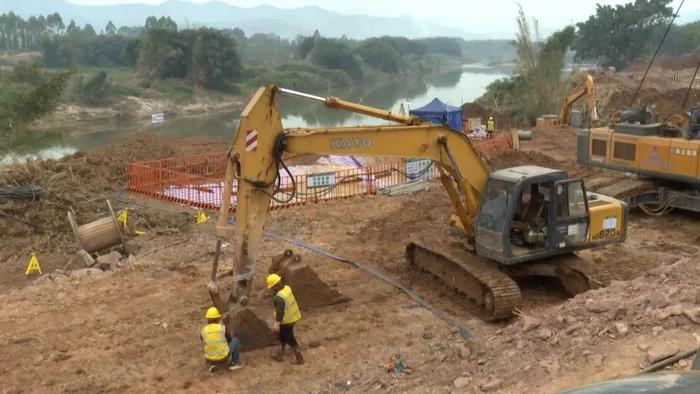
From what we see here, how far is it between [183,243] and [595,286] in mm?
8222

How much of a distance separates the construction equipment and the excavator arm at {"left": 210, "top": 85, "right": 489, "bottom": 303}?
18092 millimetres

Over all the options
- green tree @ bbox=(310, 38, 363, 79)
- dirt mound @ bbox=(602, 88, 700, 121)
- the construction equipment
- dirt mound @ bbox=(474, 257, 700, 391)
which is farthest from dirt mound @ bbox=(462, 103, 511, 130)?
green tree @ bbox=(310, 38, 363, 79)

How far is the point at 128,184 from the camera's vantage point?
20766 mm

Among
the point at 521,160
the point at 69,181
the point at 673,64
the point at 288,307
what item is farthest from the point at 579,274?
the point at 673,64

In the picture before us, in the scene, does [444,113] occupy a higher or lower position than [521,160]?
higher

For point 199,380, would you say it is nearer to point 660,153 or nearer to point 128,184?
point 660,153

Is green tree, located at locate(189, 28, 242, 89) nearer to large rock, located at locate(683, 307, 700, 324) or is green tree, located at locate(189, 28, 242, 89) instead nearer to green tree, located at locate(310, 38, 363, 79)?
green tree, located at locate(310, 38, 363, 79)

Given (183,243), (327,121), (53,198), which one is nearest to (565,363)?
(183,243)

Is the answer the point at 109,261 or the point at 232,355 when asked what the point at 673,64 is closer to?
the point at 109,261

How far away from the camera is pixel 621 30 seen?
80.1m

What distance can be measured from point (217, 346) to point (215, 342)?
0.19 feet

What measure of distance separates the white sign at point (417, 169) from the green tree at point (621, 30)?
215 ft

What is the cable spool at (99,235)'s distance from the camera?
561 inches

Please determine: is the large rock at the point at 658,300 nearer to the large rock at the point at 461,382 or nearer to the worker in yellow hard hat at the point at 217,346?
the large rock at the point at 461,382
